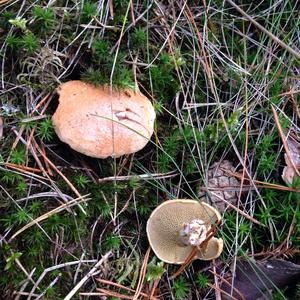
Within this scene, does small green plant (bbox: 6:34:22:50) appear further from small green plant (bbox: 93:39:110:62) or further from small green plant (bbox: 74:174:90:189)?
small green plant (bbox: 74:174:90:189)

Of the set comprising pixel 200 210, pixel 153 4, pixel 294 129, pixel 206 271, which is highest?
pixel 153 4

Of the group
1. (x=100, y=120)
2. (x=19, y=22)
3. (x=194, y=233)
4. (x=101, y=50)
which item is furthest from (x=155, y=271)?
(x=19, y=22)

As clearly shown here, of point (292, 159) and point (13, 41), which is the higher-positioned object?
point (13, 41)

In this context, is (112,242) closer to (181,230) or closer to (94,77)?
(181,230)

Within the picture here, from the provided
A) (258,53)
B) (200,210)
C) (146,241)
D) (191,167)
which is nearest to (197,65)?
(258,53)

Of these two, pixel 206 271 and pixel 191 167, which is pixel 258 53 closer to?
pixel 191 167

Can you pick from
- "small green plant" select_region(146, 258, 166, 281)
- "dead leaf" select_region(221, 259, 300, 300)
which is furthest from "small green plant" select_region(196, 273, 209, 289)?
"small green plant" select_region(146, 258, 166, 281)
